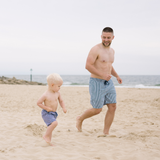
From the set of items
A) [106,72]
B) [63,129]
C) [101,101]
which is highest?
[106,72]

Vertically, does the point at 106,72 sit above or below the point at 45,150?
above

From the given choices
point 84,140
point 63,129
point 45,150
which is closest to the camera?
point 45,150

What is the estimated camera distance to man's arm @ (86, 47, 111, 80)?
11.2 feet

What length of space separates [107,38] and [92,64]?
1.80 feet

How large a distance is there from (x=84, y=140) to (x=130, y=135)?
1.05 metres

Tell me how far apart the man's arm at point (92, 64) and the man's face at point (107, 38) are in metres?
0.23

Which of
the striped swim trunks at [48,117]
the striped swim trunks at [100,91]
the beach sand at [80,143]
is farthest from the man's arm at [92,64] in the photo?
the beach sand at [80,143]

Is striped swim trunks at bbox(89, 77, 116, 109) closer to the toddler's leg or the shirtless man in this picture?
the shirtless man

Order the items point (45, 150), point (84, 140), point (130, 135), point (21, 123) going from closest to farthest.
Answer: point (45, 150), point (84, 140), point (130, 135), point (21, 123)

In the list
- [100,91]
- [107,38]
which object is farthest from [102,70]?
[107,38]

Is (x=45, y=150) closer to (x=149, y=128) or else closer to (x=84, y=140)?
(x=84, y=140)

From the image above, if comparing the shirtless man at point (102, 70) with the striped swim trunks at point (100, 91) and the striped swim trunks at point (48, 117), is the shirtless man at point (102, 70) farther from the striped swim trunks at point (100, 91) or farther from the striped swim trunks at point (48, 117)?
the striped swim trunks at point (48, 117)

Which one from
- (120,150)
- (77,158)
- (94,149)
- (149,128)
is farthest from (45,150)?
(149,128)

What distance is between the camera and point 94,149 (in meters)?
3.00
